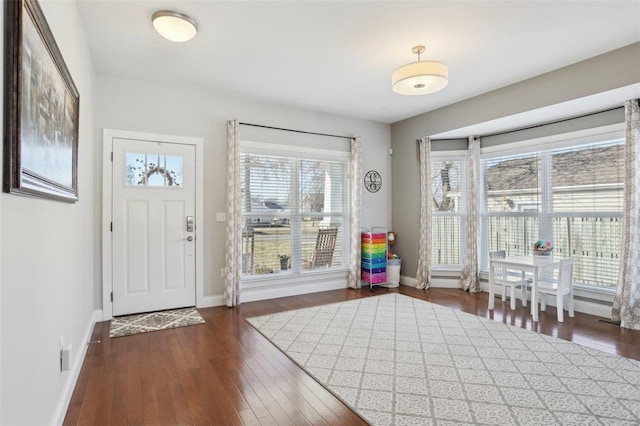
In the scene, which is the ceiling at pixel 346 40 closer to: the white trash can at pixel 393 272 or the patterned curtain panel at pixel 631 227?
the patterned curtain panel at pixel 631 227

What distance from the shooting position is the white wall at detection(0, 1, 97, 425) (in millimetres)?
1266

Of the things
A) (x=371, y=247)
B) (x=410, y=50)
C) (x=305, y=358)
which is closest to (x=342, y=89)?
(x=410, y=50)

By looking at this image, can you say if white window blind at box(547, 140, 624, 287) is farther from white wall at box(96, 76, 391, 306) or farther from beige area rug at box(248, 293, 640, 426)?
white wall at box(96, 76, 391, 306)

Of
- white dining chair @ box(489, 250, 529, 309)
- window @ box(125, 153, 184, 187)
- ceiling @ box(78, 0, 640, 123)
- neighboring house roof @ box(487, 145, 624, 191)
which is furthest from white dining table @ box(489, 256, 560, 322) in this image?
window @ box(125, 153, 184, 187)

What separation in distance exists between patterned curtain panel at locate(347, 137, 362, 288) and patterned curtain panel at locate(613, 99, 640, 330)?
10.6 ft

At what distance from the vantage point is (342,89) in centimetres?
442

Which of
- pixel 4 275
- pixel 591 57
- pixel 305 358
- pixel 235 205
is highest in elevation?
pixel 591 57

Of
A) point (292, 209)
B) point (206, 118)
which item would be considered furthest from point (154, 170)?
point (292, 209)

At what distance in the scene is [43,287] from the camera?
5.59ft

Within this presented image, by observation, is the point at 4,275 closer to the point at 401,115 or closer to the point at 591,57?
the point at 591,57

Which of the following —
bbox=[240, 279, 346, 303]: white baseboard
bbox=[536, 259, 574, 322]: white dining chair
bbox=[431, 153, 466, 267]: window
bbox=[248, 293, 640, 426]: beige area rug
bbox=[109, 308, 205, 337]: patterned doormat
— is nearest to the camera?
bbox=[248, 293, 640, 426]: beige area rug

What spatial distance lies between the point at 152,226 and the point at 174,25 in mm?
2347

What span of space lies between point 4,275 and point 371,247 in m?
4.74

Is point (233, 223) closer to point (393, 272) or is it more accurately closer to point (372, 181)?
point (372, 181)
